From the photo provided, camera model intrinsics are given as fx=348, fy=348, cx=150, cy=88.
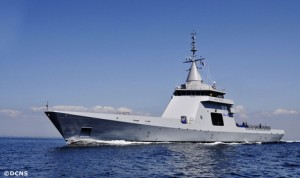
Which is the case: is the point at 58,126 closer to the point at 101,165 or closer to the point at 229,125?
the point at 101,165

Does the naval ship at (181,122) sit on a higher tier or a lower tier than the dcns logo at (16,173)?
higher

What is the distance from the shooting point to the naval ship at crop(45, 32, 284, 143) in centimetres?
3628

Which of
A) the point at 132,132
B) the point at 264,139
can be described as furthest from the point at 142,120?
the point at 264,139

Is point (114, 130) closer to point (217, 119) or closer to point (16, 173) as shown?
point (16, 173)

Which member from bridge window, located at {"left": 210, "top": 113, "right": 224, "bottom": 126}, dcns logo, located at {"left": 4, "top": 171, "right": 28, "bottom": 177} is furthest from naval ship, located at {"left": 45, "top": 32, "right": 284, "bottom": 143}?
dcns logo, located at {"left": 4, "top": 171, "right": 28, "bottom": 177}

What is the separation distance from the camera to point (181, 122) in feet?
141

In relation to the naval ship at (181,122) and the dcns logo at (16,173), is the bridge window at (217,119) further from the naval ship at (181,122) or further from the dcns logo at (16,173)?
the dcns logo at (16,173)

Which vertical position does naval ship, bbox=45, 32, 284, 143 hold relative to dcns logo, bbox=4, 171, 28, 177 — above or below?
above

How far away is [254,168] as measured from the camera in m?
24.0

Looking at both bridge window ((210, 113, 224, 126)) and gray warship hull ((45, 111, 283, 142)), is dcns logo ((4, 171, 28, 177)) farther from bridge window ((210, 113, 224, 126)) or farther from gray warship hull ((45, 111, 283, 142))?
bridge window ((210, 113, 224, 126))

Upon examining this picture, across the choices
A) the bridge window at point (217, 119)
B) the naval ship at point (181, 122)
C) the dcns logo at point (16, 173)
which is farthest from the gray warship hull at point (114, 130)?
the dcns logo at point (16, 173)

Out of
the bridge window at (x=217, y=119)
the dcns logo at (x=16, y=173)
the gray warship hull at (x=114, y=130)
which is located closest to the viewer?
the dcns logo at (x=16, y=173)

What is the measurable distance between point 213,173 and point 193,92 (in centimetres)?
2690

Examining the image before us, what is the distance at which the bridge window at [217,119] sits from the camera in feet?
159
